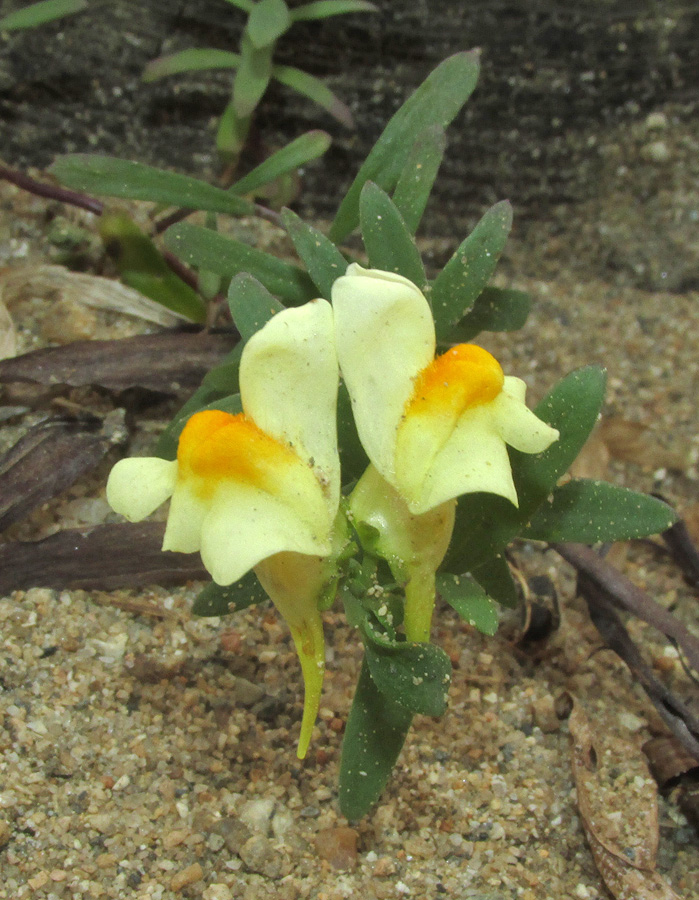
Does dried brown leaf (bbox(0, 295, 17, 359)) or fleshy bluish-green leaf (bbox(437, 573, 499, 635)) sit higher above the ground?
fleshy bluish-green leaf (bbox(437, 573, 499, 635))

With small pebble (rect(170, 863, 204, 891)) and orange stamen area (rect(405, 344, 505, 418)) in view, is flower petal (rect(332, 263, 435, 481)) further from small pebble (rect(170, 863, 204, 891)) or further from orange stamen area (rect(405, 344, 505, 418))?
small pebble (rect(170, 863, 204, 891))

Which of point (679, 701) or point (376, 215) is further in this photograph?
point (679, 701)

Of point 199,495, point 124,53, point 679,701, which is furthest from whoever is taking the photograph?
point 124,53

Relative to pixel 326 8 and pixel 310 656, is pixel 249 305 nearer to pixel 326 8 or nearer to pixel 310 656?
pixel 310 656

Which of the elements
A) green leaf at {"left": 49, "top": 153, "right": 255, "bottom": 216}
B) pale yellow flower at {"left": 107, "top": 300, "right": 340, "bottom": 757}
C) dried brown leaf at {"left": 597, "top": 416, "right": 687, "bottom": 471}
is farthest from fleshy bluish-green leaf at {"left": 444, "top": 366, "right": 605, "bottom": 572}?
dried brown leaf at {"left": 597, "top": 416, "right": 687, "bottom": 471}

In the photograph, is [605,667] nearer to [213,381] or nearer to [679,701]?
[679,701]

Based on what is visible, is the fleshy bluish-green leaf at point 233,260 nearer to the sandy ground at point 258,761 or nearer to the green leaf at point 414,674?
the sandy ground at point 258,761

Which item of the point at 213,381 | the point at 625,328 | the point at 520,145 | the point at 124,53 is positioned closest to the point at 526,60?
the point at 520,145
